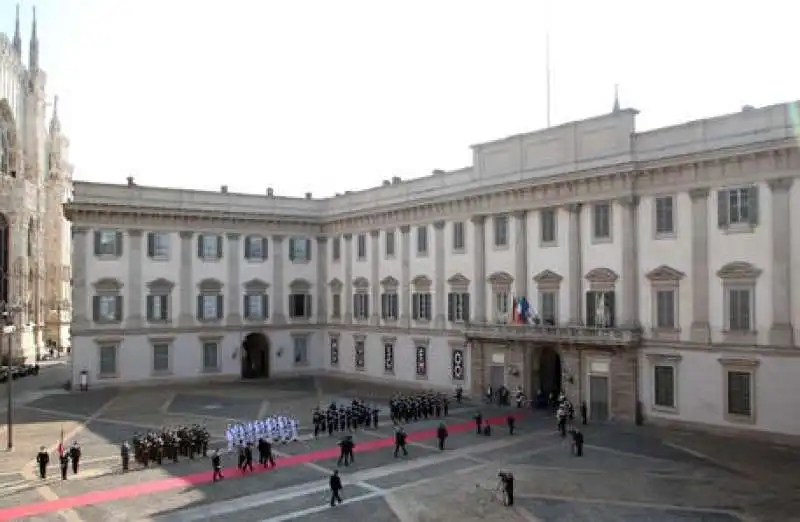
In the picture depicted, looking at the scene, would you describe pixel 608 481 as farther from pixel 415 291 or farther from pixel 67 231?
pixel 67 231

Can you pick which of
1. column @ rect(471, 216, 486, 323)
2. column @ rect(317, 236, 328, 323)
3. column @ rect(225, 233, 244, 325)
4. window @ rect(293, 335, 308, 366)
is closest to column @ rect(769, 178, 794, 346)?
column @ rect(471, 216, 486, 323)

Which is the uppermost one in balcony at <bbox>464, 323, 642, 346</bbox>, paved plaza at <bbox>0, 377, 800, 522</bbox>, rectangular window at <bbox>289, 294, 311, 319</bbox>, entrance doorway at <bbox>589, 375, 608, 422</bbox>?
rectangular window at <bbox>289, 294, 311, 319</bbox>

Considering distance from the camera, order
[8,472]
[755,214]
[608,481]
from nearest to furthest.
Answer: [608,481], [8,472], [755,214]

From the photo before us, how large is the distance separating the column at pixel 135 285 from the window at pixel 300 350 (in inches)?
504

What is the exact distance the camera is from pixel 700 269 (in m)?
34.9

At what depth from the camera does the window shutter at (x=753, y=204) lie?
108ft

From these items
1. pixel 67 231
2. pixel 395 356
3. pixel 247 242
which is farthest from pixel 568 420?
pixel 67 231

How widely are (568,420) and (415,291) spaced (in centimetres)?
1697

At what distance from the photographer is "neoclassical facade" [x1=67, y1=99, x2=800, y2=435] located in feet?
109

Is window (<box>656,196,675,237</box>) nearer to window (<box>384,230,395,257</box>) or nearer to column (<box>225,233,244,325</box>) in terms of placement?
window (<box>384,230,395,257</box>)

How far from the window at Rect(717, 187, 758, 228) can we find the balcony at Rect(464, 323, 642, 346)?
725 cm

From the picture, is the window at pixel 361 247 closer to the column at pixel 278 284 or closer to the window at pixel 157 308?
the column at pixel 278 284

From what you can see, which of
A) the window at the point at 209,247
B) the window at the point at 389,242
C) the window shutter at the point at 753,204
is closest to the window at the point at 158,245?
the window at the point at 209,247

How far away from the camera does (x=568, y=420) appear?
37812mm
